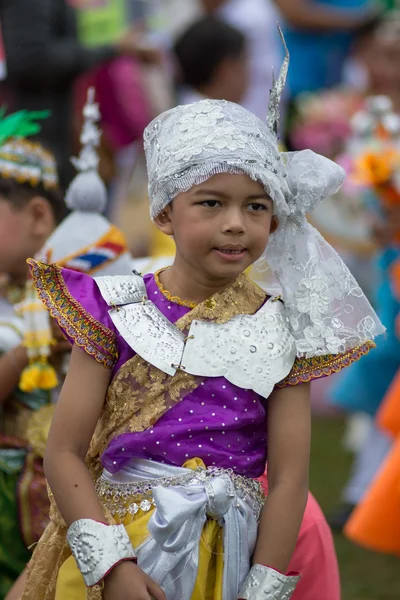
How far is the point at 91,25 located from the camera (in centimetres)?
807

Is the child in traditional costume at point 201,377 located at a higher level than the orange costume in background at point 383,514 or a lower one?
higher

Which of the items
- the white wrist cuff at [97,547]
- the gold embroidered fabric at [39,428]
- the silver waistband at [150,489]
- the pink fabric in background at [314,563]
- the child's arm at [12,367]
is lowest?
the pink fabric in background at [314,563]

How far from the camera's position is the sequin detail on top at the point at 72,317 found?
106 inches

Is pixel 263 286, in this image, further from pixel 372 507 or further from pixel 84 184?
pixel 372 507

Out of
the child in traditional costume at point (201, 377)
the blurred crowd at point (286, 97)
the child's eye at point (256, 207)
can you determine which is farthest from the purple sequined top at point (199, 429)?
the blurred crowd at point (286, 97)

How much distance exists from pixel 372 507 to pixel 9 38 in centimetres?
351

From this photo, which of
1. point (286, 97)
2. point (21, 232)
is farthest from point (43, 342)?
point (286, 97)

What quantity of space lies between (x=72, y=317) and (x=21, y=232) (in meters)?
1.10

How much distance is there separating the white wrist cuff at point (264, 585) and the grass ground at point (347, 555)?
2.28 meters

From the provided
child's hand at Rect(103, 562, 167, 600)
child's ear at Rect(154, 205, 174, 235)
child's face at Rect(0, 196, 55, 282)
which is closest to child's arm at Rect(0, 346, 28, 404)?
child's face at Rect(0, 196, 55, 282)

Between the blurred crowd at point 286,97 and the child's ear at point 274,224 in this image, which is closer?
the child's ear at point 274,224

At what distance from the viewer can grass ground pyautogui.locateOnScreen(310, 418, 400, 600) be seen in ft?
16.1

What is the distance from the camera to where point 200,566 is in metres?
2.65

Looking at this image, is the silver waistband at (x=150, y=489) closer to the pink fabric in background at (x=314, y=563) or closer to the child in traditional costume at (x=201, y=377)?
the child in traditional costume at (x=201, y=377)
